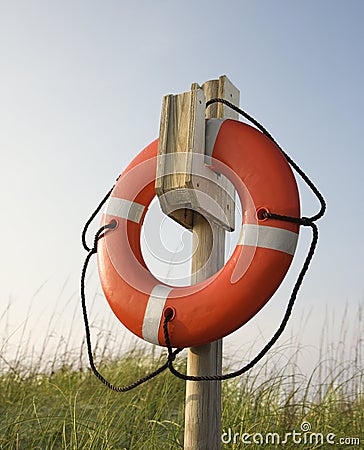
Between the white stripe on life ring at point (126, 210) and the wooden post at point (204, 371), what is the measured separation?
19 centimetres

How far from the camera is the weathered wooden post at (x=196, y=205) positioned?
1829 mm

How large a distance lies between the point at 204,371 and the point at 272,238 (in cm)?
50

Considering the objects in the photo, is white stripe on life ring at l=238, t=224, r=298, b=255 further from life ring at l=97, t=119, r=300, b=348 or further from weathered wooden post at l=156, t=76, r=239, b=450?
weathered wooden post at l=156, t=76, r=239, b=450

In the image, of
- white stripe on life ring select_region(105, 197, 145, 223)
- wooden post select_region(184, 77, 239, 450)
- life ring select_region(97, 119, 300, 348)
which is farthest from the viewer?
white stripe on life ring select_region(105, 197, 145, 223)

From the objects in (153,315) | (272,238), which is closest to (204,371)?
(153,315)

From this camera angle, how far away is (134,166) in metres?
2.00

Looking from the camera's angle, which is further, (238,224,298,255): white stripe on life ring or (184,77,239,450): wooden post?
(184,77,239,450): wooden post

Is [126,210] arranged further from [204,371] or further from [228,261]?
[204,371]

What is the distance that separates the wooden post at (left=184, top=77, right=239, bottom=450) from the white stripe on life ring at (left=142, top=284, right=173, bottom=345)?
0.19 meters

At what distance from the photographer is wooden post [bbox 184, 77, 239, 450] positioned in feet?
6.00

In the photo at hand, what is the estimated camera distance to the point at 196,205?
186cm

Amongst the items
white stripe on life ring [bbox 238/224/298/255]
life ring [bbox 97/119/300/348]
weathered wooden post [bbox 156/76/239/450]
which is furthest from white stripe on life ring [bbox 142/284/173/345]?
white stripe on life ring [bbox 238/224/298/255]

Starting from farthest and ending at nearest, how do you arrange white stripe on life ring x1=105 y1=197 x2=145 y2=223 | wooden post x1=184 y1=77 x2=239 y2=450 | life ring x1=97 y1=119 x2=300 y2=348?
1. white stripe on life ring x1=105 y1=197 x2=145 y2=223
2. wooden post x1=184 y1=77 x2=239 y2=450
3. life ring x1=97 y1=119 x2=300 y2=348

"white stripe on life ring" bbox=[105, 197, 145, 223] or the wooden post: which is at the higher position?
"white stripe on life ring" bbox=[105, 197, 145, 223]
